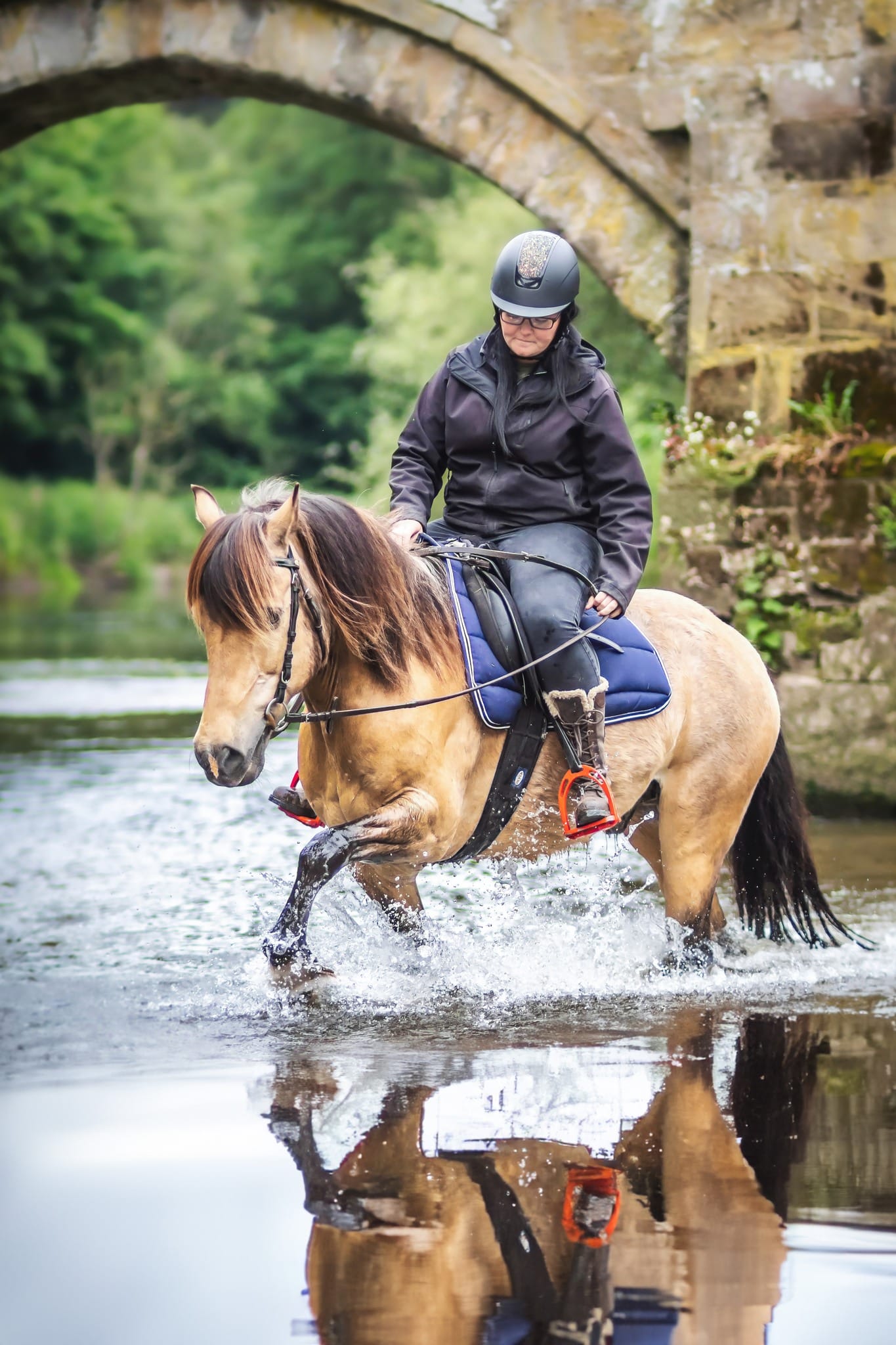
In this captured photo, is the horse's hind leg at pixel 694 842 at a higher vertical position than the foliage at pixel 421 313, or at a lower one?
lower

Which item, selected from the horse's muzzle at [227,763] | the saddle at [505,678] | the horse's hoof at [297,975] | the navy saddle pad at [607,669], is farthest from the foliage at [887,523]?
the horse's muzzle at [227,763]

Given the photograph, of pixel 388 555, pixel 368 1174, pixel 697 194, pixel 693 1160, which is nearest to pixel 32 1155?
pixel 368 1174

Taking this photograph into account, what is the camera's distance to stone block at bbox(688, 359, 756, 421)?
30.7 ft

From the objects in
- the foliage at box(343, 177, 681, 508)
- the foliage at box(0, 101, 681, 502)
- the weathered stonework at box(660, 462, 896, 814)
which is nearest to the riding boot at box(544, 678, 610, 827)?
the weathered stonework at box(660, 462, 896, 814)

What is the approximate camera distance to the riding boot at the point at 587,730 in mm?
5297

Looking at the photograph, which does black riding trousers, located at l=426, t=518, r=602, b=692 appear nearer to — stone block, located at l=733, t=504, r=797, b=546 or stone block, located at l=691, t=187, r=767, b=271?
stone block, located at l=733, t=504, r=797, b=546

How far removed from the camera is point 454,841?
17.5 ft

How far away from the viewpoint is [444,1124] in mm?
4211

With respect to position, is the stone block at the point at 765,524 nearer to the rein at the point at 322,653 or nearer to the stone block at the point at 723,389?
the stone block at the point at 723,389

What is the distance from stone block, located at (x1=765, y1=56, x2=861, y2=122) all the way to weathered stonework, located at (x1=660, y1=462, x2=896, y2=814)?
2.01 m

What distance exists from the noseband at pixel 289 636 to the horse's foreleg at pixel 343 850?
0.41 m

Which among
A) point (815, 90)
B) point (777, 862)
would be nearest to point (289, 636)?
point (777, 862)

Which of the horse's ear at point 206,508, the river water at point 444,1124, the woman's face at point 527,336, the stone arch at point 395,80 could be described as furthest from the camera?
the stone arch at point 395,80

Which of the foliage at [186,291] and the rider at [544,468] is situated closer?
the rider at [544,468]
